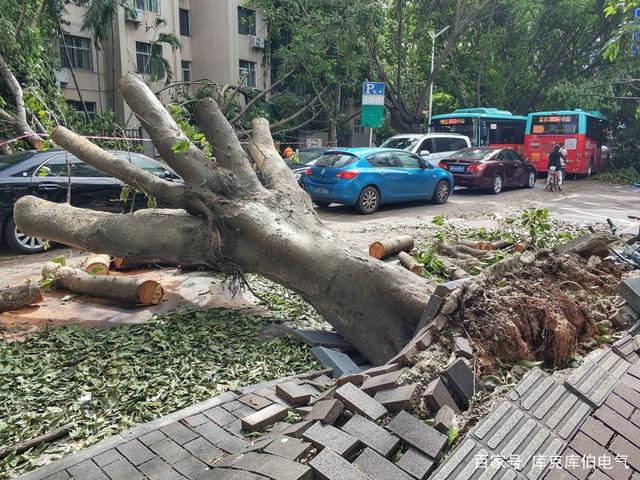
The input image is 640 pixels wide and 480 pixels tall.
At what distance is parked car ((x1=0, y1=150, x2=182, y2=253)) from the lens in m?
7.80

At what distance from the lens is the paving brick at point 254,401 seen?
360 centimetres

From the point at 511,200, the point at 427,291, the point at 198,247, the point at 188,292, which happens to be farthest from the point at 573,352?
the point at 511,200

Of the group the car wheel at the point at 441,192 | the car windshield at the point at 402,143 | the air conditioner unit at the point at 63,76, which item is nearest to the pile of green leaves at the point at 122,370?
the car wheel at the point at 441,192

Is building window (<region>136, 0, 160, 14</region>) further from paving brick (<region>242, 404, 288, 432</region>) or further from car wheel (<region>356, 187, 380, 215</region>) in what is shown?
paving brick (<region>242, 404, 288, 432</region>)

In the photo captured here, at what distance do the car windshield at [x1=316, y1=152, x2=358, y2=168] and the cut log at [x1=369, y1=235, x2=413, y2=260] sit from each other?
4535 mm

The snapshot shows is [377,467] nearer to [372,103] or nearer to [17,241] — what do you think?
[17,241]

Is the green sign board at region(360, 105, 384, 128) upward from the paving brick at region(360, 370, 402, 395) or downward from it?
upward

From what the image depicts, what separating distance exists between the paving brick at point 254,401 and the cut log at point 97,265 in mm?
3280

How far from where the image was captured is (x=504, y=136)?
22250 millimetres

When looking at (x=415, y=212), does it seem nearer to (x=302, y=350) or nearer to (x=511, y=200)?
(x=511, y=200)

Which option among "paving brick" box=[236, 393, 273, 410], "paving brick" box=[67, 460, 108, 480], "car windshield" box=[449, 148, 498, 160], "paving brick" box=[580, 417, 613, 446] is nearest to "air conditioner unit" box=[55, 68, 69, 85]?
"car windshield" box=[449, 148, 498, 160]

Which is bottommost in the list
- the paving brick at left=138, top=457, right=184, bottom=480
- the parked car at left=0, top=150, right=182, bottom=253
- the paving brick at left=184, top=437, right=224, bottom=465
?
the paving brick at left=184, top=437, right=224, bottom=465

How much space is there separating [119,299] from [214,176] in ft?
5.71

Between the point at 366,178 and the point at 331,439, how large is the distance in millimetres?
9718
